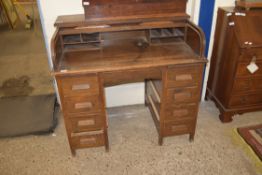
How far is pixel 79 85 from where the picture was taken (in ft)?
4.62

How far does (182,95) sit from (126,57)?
485mm

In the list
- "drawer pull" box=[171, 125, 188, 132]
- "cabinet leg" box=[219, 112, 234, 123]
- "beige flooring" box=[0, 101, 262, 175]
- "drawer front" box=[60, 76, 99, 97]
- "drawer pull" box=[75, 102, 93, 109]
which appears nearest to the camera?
"drawer front" box=[60, 76, 99, 97]

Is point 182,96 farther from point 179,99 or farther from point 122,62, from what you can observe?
point 122,62

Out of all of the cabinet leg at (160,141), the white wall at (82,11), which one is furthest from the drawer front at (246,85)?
the cabinet leg at (160,141)

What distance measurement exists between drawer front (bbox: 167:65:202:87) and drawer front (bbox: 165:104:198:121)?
0.63 ft

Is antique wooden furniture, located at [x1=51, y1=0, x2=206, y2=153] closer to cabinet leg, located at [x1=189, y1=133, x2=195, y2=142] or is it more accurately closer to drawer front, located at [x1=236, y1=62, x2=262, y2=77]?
cabinet leg, located at [x1=189, y1=133, x2=195, y2=142]

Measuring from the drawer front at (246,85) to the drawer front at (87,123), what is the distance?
3.82ft

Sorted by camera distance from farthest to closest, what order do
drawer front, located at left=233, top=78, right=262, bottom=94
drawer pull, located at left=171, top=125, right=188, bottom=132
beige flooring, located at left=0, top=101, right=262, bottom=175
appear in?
drawer front, located at left=233, top=78, right=262, bottom=94
drawer pull, located at left=171, top=125, right=188, bottom=132
beige flooring, located at left=0, top=101, right=262, bottom=175

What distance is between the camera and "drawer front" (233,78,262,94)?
1829 millimetres

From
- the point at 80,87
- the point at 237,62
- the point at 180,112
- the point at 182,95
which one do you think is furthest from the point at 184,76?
the point at 80,87

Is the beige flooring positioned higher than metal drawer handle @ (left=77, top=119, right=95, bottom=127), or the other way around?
metal drawer handle @ (left=77, top=119, right=95, bottom=127)

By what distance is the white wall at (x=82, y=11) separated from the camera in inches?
66.3

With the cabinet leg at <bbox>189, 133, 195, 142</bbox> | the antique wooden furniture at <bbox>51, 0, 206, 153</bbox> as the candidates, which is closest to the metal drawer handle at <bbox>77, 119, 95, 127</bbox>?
the antique wooden furniture at <bbox>51, 0, 206, 153</bbox>

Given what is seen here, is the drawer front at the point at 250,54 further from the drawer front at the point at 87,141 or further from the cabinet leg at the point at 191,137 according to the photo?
the drawer front at the point at 87,141
